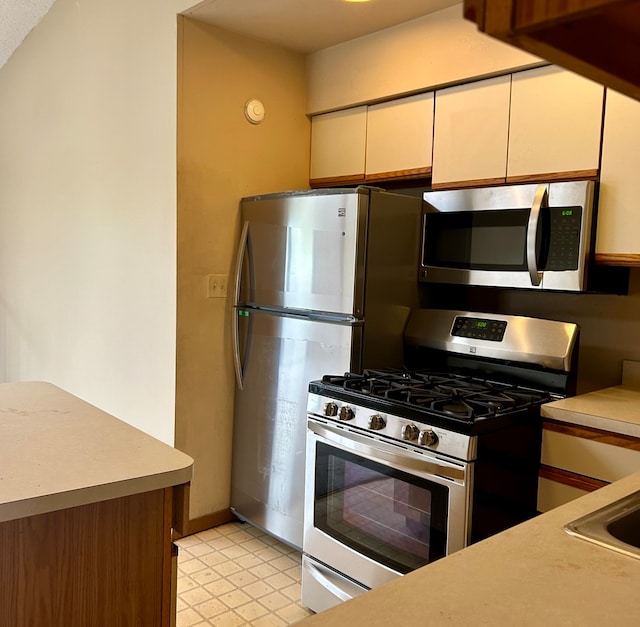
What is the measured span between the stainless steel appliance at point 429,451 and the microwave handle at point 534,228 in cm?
21

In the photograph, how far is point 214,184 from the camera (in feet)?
9.79

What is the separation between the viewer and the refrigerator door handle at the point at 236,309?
3.02 meters

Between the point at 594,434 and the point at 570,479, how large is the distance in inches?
7.0

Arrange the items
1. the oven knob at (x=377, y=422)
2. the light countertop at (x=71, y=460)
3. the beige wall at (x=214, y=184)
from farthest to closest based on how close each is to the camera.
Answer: the beige wall at (x=214, y=184) → the oven knob at (x=377, y=422) → the light countertop at (x=71, y=460)

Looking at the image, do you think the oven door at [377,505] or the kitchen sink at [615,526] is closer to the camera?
the kitchen sink at [615,526]

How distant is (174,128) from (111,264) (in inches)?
38.9

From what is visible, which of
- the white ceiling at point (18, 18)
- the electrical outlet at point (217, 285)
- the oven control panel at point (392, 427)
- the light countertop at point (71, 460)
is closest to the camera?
the light countertop at point (71, 460)

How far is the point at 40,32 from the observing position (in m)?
4.29

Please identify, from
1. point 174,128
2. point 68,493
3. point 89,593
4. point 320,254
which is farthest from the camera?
point 174,128

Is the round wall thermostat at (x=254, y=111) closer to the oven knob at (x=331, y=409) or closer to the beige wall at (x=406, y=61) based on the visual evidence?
the beige wall at (x=406, y=61)

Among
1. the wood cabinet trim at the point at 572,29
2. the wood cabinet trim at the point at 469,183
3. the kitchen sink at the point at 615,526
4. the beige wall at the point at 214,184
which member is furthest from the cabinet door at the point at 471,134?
the wood cabinet trim at the point at 572,29

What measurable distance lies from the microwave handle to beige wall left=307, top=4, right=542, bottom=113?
1.66 ft

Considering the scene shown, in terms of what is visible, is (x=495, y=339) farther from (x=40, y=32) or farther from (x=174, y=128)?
(x=40, y=32)

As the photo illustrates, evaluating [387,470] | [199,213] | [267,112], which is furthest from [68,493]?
[267,112]
